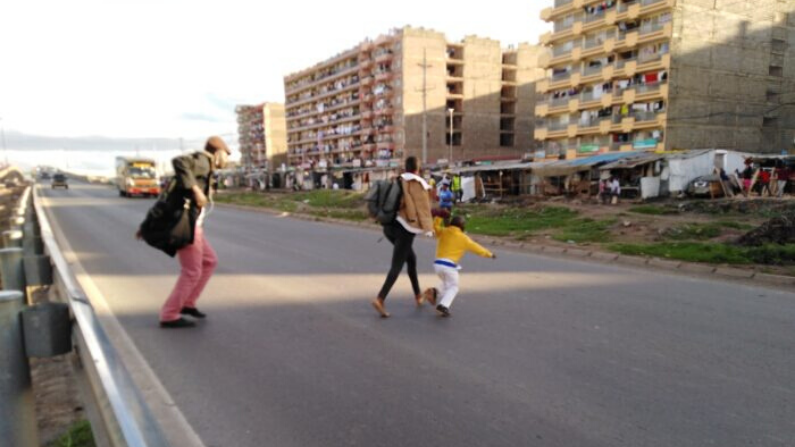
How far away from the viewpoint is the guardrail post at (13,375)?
78.9 inches

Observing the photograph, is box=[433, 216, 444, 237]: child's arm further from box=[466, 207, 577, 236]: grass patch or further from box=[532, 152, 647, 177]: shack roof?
box=[532, 152, 647, 177]: shack roof

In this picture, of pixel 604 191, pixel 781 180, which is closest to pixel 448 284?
pixel 604 191

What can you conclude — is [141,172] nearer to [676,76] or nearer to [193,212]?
[193,212]

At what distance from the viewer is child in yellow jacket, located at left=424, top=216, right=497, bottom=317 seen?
17.1ft

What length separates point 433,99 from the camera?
63375 millimetres

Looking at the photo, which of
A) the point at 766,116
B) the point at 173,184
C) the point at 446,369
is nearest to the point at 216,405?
the point at 446,369

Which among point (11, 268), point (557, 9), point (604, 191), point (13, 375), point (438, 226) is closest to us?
point (13, 375)

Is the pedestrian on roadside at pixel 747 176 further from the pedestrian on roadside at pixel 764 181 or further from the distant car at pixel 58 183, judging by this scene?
the distant car at pixel 58 183

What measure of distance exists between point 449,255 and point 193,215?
2.68 m

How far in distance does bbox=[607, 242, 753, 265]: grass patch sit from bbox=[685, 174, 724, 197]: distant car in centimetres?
1542

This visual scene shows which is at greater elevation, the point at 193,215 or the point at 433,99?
the point at 433,99

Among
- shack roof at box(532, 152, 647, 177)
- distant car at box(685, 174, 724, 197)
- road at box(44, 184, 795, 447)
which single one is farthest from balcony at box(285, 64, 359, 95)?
road at box(44, 184, 795, 447)

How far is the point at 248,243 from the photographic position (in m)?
11.1

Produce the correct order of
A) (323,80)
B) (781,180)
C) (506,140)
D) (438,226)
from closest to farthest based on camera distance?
(438,226) < (781,180) < (506,140) < (323,80)
